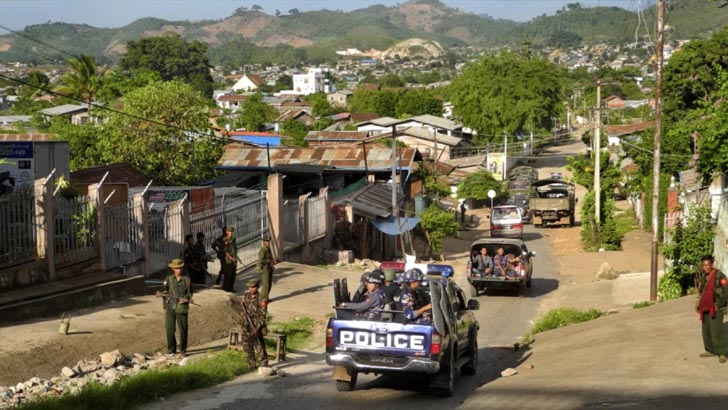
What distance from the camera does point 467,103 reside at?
102 meters

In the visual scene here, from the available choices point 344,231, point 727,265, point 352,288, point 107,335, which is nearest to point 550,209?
point 344,231

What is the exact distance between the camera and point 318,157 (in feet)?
153

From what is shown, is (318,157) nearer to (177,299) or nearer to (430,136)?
(177,299)

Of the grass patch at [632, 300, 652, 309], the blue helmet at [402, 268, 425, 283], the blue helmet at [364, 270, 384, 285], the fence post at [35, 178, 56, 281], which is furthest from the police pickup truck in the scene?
the grass patch at [632, 300, 652, 309]

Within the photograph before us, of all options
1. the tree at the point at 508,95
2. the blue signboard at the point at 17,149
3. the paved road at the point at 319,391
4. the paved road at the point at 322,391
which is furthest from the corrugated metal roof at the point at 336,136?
the paved road at the point at 319,391

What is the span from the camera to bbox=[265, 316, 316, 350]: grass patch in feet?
60.5

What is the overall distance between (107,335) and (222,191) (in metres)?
18.7

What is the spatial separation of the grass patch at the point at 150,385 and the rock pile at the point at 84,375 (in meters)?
0.31

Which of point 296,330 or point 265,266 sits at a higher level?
point 265,266

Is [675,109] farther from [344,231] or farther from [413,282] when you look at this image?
[413,282]

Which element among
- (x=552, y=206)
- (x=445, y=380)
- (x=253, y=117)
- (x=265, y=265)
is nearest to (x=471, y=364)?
(x=445, y=380)

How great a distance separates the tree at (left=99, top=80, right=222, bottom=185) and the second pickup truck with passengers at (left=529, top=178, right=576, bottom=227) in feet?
67.3

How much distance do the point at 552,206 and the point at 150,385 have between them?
44157mm

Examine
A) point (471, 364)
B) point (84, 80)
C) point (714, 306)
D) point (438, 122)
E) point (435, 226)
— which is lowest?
point (435, 226)
